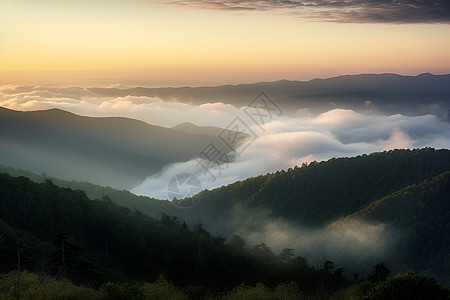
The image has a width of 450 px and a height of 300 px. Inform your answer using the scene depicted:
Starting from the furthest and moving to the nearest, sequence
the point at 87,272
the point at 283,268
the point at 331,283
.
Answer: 1. the point at 283,268
2. the point at 331,283
3. the point at 87,272

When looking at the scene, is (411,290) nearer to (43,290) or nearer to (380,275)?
(43,290)

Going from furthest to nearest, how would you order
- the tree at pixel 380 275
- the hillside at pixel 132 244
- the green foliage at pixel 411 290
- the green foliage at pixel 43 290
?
the hillside at pixel 132 244 < the tree at pixel 380 275 < the green foliage at pixel 43 290 < the green foliage at pixel 411 290

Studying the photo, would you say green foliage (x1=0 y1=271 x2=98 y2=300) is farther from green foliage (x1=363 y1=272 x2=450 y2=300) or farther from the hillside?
the hillside

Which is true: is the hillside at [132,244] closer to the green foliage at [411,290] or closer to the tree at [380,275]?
the tree at [380,275]

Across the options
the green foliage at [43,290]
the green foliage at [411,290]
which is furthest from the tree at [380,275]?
the green foliage at [43,290]

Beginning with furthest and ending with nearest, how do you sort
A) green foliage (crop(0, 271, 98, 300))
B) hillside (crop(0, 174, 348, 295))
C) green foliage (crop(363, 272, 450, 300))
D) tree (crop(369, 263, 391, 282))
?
hillside (crop(0, 174, 348, 295)) → tree (crop(369, 263, 391, 282)) → green foliage (crop(0, 271, 98, 300)) → green foliage (crop(363, 272, 450, 300))

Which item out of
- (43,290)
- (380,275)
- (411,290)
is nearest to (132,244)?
(380,275)

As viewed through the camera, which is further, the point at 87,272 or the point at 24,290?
the point at 87,272

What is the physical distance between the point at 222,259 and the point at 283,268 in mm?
18069

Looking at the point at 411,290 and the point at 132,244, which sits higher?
the point at 411,290

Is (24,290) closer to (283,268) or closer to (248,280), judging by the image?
(248,280)

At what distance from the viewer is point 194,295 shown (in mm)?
46906

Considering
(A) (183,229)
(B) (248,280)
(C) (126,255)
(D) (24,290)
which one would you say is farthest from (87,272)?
(A) (183,229)

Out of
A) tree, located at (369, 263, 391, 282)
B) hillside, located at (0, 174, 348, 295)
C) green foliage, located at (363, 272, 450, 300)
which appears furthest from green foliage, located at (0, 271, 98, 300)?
tree, located at (369, 263, 391, 282)
